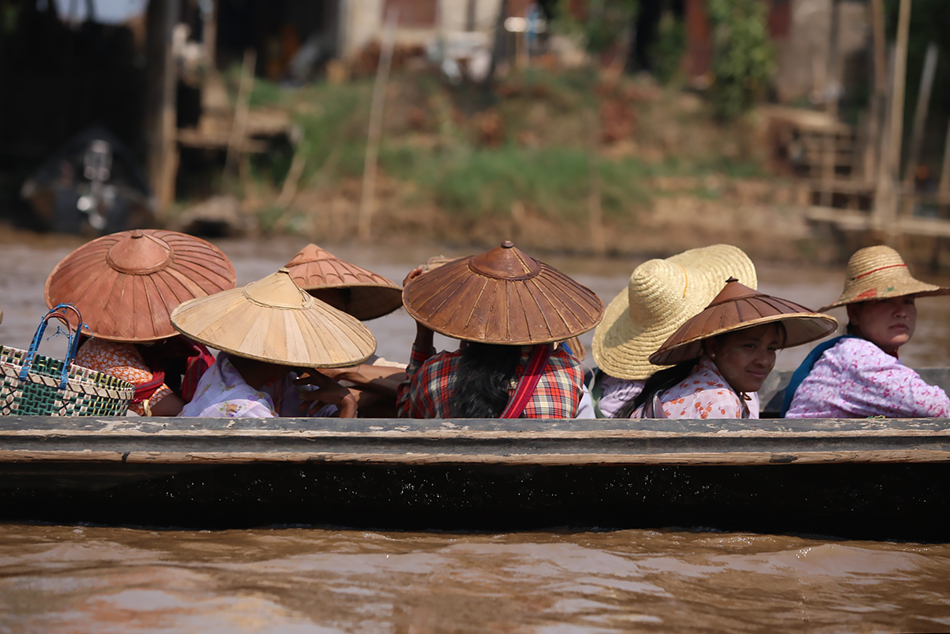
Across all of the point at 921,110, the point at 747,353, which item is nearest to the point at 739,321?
the point at 747,353

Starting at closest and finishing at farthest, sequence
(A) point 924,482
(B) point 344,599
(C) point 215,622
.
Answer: (C) point 215,622, (B) point 344,599, (A) point 924,482

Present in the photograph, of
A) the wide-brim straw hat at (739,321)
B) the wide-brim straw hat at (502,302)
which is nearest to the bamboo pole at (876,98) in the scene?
the wide-brim straw hat at (739,321)

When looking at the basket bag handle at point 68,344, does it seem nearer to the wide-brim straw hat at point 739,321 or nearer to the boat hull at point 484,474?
the boat hull at point 484,474

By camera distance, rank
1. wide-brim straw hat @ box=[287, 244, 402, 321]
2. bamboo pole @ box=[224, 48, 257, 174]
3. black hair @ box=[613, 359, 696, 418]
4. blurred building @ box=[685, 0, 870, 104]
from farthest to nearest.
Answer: blurred building @ box=[685, 0, 870, 104]
bamboo pole @ box=[224, 48, 257, 174]
wide-brim straw hat @ box=[287, 244, 402, 321]
black hair @ box=[613, 359, 696, 418]

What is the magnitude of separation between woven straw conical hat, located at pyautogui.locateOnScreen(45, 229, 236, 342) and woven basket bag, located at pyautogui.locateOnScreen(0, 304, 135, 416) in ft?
0.47

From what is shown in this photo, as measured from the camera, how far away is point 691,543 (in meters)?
3.23

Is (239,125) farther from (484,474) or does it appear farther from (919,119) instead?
(484,474)

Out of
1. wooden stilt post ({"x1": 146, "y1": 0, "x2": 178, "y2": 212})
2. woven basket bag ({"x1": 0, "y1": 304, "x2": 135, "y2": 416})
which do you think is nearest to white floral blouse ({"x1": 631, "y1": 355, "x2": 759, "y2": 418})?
woven basket bag ({"x1": 0, "y1": 304, "x2": 135, "y2": 416})

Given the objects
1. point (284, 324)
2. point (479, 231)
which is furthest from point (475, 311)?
point (479, 231)

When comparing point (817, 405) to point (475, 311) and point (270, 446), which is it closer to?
point (475, 311)

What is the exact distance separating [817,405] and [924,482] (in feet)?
1.45

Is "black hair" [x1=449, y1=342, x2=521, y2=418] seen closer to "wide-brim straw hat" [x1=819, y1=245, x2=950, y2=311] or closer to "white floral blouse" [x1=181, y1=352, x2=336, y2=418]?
"white floral blouse" [x1=181, y1=352, x2=336, y2=418]

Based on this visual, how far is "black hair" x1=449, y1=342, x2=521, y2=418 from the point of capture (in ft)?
9.84

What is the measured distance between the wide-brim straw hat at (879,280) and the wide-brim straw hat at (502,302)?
104 centimetres
